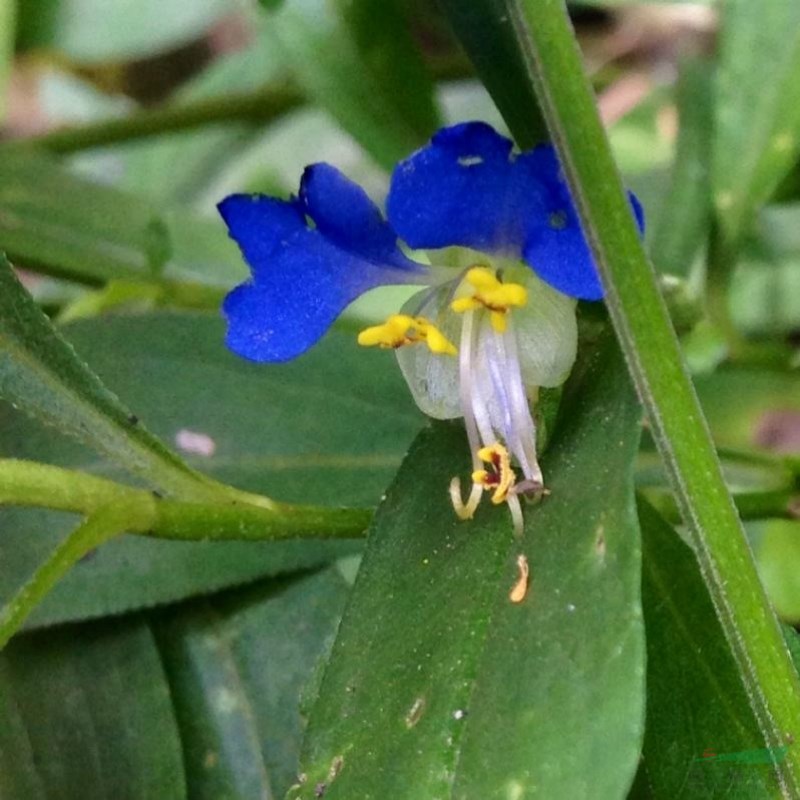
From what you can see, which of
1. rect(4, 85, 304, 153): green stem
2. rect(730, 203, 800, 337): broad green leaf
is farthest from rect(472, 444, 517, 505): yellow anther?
rect(4, 85, 304, 153): green stem

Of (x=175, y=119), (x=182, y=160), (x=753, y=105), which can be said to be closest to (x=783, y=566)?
(x=753, y=105)

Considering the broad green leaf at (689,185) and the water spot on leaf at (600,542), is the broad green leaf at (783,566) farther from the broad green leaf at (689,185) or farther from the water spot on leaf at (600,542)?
the water spot on leaf at (600,542)

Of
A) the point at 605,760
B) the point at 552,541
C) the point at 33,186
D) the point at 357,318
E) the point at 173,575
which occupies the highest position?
the point at 33,186

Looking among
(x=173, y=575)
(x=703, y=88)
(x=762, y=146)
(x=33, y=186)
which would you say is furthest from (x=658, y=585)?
(x=33, y=186)

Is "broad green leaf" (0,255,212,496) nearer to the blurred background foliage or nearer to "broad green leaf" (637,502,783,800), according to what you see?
the blurred background foliage

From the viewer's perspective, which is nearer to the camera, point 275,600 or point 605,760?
point 605,760

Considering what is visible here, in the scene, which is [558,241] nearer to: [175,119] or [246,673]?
[246,673]

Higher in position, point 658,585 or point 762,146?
point 762,146

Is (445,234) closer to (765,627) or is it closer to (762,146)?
(765,627)
